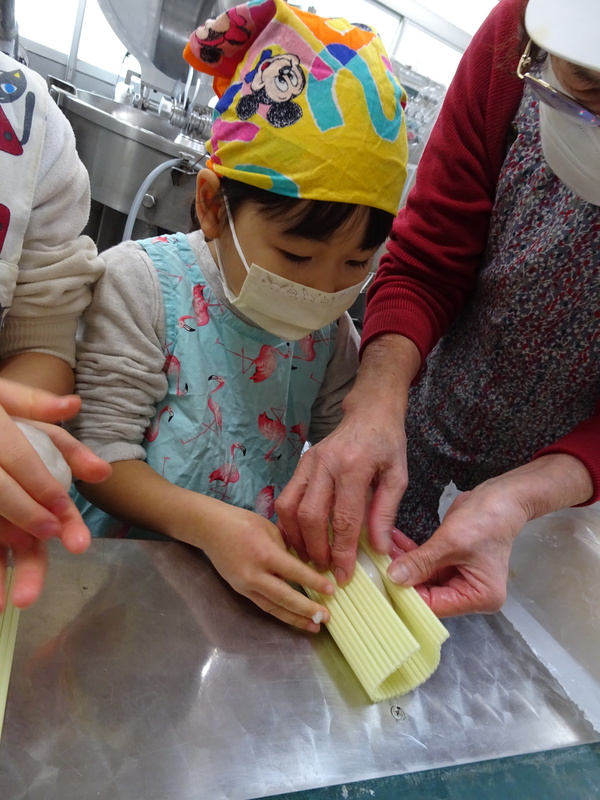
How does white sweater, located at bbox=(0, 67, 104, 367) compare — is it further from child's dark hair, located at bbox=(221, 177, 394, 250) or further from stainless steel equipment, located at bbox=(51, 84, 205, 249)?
stainless steel equipment, located at bbox=(51, 84, 205, 249)

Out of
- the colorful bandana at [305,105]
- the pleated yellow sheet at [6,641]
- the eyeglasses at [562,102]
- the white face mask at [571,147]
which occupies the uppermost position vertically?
the eyeglasses at [562,102]

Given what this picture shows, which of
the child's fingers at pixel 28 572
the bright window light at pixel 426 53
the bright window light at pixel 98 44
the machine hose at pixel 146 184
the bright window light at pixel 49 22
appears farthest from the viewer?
the bright window light at pixel 426 53

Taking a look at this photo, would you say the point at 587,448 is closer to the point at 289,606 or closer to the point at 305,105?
the point at 289,606

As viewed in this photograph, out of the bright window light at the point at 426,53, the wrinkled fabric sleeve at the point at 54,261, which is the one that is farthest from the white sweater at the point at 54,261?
the bright window light at the point at 426,53

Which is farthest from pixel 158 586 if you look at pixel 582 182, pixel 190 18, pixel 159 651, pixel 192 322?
pixel 190 18

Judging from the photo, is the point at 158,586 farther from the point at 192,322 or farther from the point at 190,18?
the point at 190,18

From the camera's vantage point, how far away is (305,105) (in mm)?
630

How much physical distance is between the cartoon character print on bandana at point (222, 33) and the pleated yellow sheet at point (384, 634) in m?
0.64

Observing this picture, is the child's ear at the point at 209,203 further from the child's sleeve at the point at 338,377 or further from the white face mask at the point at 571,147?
the white face mask at the point at 571,147

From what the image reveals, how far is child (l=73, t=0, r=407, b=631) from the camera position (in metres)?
0.63

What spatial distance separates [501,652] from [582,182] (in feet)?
1.94

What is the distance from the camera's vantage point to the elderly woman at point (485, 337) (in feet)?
1.98

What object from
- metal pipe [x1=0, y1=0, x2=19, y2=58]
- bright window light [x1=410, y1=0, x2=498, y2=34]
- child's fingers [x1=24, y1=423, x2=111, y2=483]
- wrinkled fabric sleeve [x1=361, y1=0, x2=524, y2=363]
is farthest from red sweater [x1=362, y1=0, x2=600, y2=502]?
bright window light [x1=410, y1=0, x2=498, y2=34]

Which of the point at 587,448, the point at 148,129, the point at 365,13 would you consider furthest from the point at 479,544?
the point at 365,13
